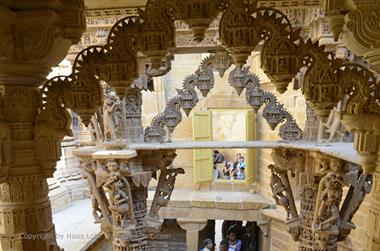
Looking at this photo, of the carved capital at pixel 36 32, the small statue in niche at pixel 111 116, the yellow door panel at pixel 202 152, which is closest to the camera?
the carved capital at pixel 36 32

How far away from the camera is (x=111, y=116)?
3336 millimetres

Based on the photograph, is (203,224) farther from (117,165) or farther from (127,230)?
(117,165)

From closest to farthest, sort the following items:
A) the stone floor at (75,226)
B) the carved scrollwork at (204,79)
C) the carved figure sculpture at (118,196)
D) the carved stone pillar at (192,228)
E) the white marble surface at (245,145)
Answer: the white marble surface at (245,145) < the carved figure sculpture at (118,196) < the carved scrollwork at (204,79) < the stone floor at (75,226) < the carved stone pillar at (192,228)

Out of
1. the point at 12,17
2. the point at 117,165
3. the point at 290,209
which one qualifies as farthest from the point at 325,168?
the point at 12,17

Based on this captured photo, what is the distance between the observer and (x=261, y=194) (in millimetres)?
6918

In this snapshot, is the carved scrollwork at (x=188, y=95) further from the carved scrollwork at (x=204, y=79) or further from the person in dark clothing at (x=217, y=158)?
the person in dark clothing at (x=217, y=158)

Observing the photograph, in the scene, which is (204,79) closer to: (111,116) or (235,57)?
(111,116)

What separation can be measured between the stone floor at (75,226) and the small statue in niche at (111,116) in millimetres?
2404

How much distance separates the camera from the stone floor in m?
4.98

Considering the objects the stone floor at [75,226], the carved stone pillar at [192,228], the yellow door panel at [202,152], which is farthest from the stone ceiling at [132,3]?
the carved stone pillar at [192,228]

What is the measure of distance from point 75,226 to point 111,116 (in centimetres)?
329

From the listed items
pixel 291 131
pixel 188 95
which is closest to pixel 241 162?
pixel 291 131

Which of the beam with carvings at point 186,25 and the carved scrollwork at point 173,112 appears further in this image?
the carved scrollwork at point 173,112

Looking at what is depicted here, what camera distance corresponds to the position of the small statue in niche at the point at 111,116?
329cm
